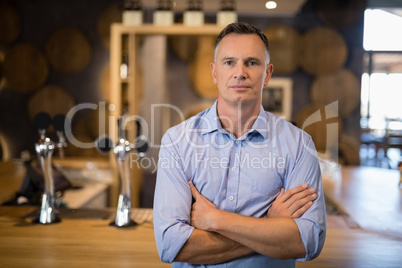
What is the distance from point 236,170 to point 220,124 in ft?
0.57

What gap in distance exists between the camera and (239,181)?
4.38 ft

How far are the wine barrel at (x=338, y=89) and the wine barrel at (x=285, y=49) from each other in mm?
373

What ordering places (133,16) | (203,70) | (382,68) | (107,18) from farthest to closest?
(382,68) → (203,70) → (107,18) → (133,16)

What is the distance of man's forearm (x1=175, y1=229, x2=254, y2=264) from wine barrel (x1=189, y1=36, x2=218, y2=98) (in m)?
3.52

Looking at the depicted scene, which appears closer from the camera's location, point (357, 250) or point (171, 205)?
point (171, 205)

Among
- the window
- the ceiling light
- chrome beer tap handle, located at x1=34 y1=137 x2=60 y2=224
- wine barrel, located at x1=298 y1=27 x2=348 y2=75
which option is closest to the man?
chrome beer tap handle, located at x1=34 y1=137 x2=60 y2=224

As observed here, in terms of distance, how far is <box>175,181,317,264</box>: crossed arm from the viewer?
119 centimetres

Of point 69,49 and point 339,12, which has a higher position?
point 339,12

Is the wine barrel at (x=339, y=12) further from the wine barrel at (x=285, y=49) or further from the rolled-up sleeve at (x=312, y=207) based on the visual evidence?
the rolled-up sleeve at (x=312, y=207)

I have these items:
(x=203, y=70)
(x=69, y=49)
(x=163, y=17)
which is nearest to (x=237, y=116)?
(x=163, y=17)

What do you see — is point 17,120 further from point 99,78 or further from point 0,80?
point 99,78

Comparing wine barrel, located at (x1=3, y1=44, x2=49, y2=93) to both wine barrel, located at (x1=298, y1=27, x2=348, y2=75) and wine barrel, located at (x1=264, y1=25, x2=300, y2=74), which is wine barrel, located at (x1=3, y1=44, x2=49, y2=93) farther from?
wine barrel, located at (x1=298, y1=27, x2=348, y2=75)

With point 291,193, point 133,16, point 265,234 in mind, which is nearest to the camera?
point 265,234

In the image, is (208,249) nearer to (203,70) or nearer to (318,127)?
(203,70)
